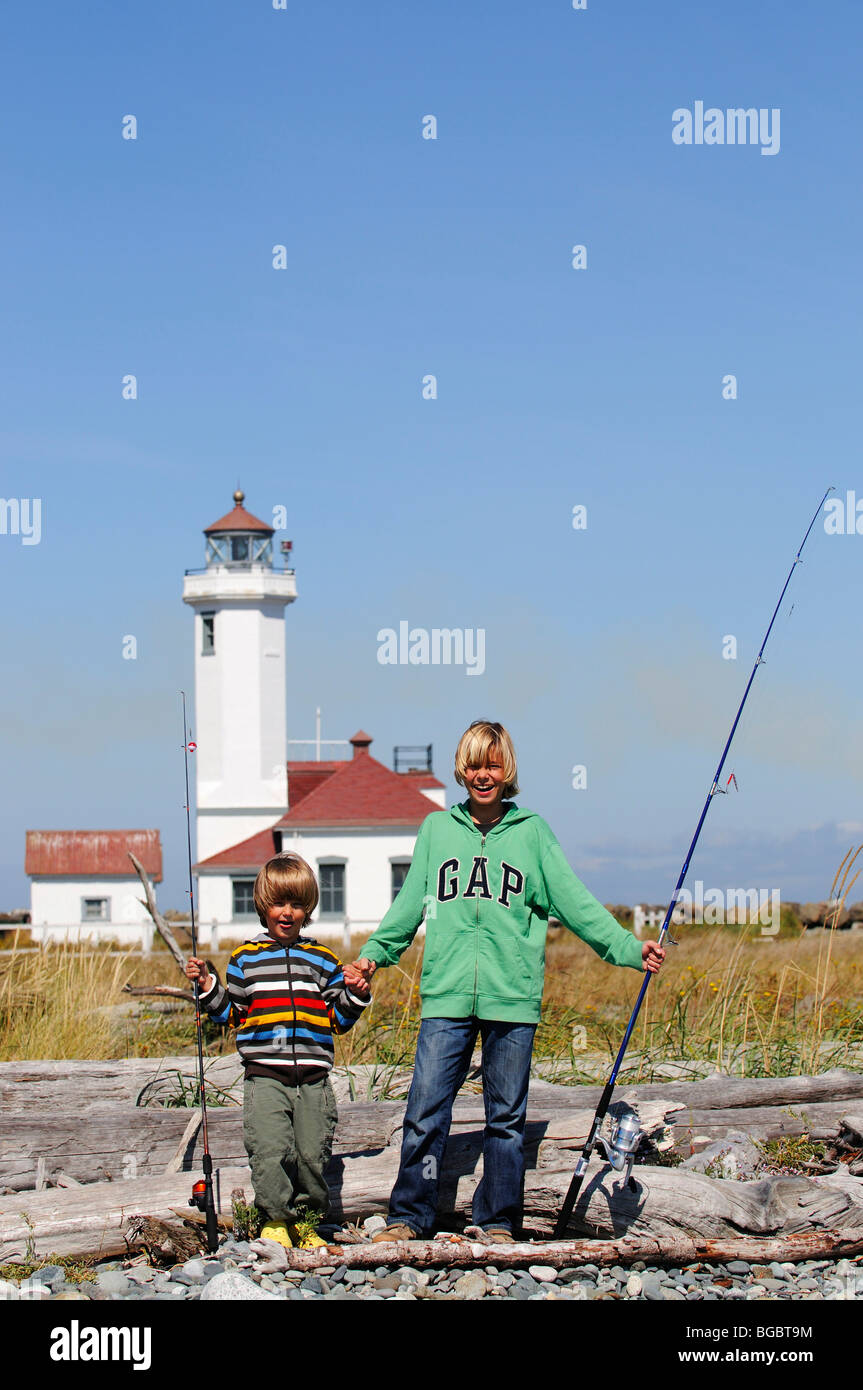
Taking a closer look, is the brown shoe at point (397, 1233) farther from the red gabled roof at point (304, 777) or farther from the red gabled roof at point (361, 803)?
the red gabled roof at point (304, 777)

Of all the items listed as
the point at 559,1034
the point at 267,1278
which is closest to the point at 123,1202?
the point at 267,1278

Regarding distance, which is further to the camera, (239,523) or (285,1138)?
(239,523)

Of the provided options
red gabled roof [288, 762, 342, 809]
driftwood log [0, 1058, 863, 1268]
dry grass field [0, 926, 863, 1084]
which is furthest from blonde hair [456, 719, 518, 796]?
red gabled roof [288, 762, 342, 809]

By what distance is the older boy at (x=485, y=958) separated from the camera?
5.00m

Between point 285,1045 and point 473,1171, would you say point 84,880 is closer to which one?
point 473,1171

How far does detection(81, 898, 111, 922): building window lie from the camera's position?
3759 cm

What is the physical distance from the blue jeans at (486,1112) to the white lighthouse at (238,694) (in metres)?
30.9

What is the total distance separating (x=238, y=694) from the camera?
3616 cm

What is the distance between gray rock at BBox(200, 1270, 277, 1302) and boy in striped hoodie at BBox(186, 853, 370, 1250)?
1.93ft

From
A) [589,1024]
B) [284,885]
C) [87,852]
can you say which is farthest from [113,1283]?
[87,852]

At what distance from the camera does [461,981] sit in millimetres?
5023

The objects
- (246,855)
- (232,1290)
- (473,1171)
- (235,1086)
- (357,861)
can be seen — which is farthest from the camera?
(246,855)

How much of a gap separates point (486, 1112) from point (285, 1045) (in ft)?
2.44
